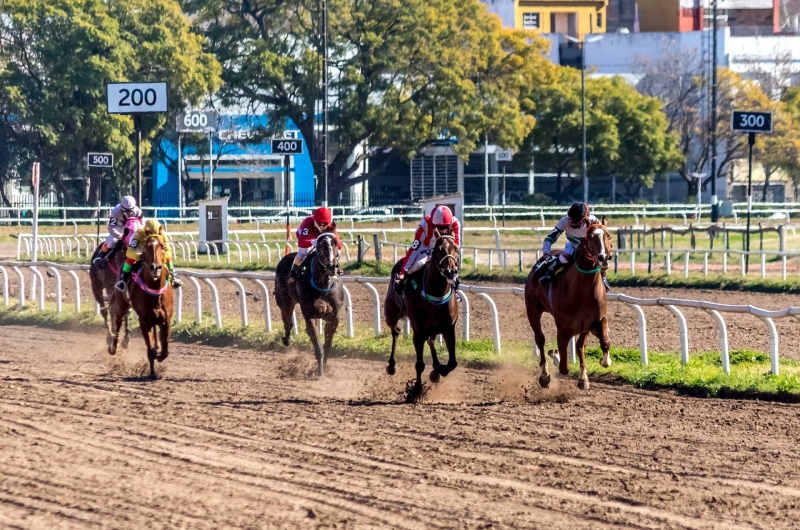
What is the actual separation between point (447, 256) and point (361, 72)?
37.8 m

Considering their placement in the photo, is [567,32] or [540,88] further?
[567,32]

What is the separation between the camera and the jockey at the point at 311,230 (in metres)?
12.6

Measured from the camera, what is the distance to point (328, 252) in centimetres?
1211

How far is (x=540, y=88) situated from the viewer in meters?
54.6

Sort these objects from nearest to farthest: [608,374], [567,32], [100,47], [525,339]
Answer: [608,374], [525,339], [100,47], [567,32]

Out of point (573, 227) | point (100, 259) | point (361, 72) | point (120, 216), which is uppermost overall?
point (361, 72)

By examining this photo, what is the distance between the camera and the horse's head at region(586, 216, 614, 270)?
9.73 meters

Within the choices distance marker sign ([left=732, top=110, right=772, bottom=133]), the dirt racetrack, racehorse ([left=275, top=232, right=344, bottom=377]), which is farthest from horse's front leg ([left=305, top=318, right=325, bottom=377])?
distance marker sign ([left=732, top=110, right=772, bottom=133])

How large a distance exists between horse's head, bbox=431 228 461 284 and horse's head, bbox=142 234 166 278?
3.23 m

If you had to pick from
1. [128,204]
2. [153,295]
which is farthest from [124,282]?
[128,204]

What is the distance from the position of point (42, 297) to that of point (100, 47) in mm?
24768

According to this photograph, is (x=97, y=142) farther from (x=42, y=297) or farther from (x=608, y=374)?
(x=608, y=374)

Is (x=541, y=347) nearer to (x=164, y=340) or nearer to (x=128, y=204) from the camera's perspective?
(x=164, y=340)

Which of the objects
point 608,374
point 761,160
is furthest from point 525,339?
point 761,160
